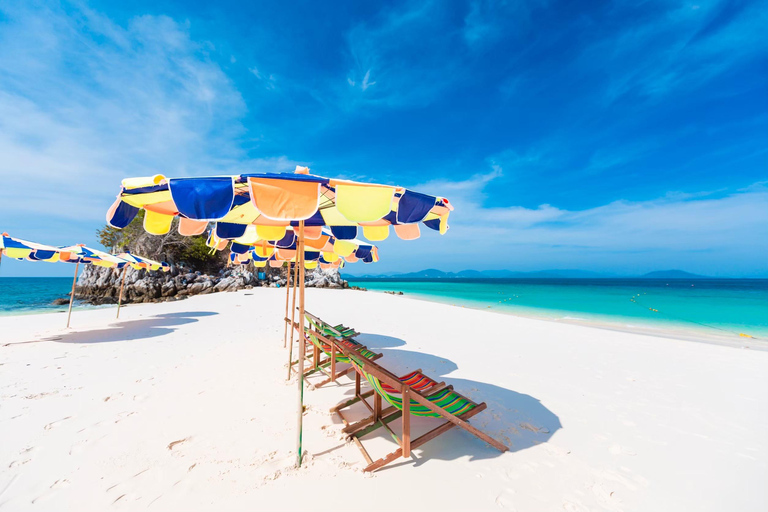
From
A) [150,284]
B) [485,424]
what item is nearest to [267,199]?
[485,424]

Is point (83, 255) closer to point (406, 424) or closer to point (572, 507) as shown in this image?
point (406, 424)

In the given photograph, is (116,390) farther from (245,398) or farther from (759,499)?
(759,499)

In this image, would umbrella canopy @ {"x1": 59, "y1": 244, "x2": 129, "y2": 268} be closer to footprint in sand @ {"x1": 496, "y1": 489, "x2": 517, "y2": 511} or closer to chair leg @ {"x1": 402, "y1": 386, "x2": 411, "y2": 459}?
chair leg @ {"x1": 402, "y1": 386, "x2": 411, "y2": 459}

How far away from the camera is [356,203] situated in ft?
7.15

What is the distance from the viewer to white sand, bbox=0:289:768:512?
7.09ft

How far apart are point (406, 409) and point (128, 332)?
28.1 ft

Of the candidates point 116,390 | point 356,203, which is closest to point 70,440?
point 116,390

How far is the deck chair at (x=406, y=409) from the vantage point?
2498 millimetres

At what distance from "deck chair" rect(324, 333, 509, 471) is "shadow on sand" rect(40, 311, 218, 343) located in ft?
22.0

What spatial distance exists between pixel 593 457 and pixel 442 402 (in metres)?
1.42

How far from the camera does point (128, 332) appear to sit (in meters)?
7.59

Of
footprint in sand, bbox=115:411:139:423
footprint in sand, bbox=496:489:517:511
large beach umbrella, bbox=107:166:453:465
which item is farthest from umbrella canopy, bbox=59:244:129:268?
footprint in sand, bbox=496:489:517:511

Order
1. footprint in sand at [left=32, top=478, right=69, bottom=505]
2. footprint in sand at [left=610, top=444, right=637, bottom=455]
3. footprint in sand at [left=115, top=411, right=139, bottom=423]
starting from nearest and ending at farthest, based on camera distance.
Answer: footprint in sand at [left=32, top=478, right=69, bottom=505] → footprint in sand at [left=610, top=444, right=637, bottom=455] → footprint in sand at [left=115, top=411, right=139, bottom=423]

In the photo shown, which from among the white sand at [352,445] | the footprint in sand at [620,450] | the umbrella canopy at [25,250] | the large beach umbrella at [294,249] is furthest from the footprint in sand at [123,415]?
the umbrella canopy at [25,250]
